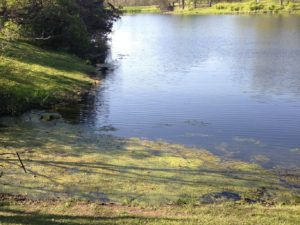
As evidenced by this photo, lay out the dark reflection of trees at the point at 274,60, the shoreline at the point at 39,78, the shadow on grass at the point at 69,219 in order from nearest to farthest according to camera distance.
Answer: the shadow on grass at the point at 69,219
the shoreline at the point at 39,78
the dark reflection of trees at the point at 274,60

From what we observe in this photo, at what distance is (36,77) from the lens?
31.1m

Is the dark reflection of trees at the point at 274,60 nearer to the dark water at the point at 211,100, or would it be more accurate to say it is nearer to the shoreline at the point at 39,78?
the dark water at the point at 211,100

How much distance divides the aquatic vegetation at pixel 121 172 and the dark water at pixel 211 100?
178cm

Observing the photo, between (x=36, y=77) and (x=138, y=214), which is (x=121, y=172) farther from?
(x=36, y=77)

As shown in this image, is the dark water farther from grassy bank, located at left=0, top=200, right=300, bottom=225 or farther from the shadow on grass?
the shadow on grass

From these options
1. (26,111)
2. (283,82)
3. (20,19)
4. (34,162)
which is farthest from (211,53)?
(34,162)

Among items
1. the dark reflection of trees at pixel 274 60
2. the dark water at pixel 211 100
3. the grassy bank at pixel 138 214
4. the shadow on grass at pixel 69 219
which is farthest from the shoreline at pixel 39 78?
the shadow on grass at pixel 69 219

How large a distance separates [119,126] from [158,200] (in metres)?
9.96

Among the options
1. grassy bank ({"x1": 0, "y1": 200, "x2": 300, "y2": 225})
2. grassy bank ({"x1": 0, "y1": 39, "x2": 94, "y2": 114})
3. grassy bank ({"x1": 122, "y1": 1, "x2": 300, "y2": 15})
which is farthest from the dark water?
grassy bank ({"x1": 122, "y1": 1, "x2": 300, "y2": 15})

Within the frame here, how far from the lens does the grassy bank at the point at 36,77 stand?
2680 centimetres

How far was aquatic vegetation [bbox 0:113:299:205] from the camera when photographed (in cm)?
1495

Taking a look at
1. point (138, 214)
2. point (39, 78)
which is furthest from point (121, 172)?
point (39, 78)

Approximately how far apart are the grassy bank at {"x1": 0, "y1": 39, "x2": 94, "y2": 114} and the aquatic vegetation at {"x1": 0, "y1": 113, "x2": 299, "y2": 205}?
517 centimetres

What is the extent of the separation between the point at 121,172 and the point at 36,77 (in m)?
16.3
